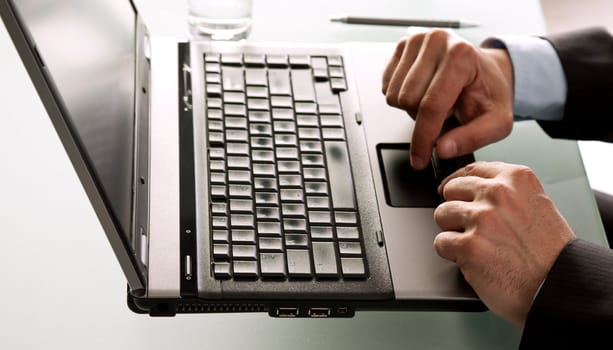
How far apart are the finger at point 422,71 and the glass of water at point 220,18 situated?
0.25 m

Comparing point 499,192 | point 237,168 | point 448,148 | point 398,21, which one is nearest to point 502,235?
point 499,192

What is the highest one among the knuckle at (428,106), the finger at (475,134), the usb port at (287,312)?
the knuckle at (428,106)

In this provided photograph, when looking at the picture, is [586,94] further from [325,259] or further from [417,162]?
[325,259]

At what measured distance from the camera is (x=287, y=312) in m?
0.77

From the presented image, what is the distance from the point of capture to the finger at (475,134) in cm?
94

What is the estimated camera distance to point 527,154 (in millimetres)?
1066

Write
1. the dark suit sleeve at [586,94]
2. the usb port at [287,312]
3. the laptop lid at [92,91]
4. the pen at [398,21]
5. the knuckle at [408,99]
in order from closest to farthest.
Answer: the laptop lid at [92,91] < the usb port at [287,312] < the knuckle at [408,99] < the dark suit sleeve at [586,94] < the pen at [398,21]

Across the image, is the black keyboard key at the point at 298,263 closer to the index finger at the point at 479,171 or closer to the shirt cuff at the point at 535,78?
the index finger at the point at 479,171

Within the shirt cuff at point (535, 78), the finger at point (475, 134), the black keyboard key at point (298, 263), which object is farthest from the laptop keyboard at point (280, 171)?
the shirt cuff at point (535, 78)

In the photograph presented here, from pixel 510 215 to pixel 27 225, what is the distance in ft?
1.49

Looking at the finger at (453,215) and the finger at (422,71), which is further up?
the finger at (422,71)

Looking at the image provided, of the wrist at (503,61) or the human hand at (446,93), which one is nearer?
the human hand at (446,93)

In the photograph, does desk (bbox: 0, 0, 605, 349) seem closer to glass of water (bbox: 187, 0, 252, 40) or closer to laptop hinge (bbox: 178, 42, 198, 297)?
laptop hinge (bbox: 178, 42, 198, 297)

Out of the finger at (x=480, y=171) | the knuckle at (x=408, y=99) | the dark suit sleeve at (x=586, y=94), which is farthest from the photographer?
the dark suit sleeve at (x=586, y=94)
